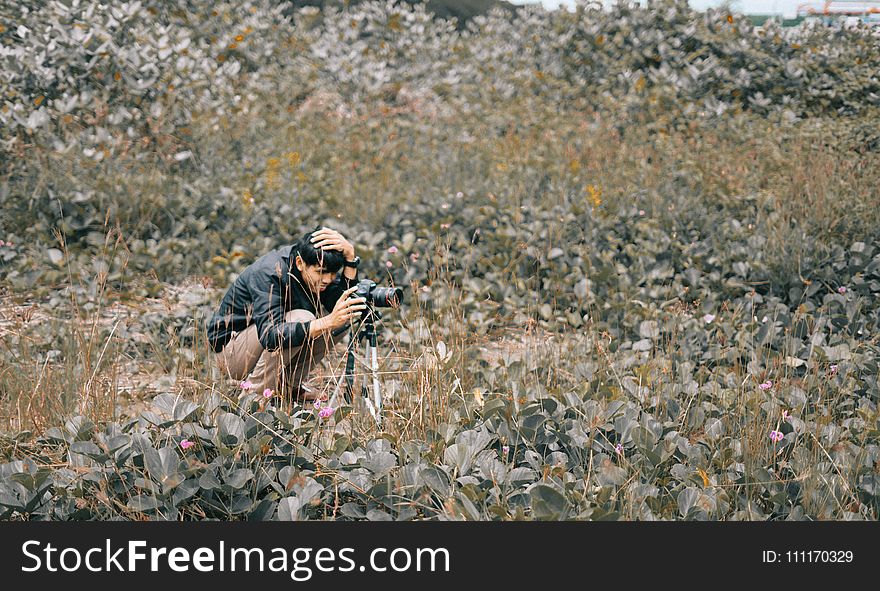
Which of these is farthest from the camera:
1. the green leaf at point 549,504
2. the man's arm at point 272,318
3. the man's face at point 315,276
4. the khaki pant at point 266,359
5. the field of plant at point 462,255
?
the khaki pant at point 266,359

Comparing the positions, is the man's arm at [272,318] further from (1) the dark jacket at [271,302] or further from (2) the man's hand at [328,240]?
(2) the man's hand at [328,240]

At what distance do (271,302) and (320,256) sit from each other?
0.37 m

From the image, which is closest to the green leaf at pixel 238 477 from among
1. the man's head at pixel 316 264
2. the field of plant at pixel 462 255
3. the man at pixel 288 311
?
the field of plant at pixel 462 255

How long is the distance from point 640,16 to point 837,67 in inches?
98.4

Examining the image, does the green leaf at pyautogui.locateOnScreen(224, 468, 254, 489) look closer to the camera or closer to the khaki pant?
the camera

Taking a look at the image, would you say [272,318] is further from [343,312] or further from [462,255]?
[462,255]

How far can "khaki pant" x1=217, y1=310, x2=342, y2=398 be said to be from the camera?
3.97 m

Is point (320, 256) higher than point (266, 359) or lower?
higher

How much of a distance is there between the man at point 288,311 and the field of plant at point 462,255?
18 cm

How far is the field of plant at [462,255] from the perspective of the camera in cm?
281

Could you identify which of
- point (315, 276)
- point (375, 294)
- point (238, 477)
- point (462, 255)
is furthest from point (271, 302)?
point (462, 255)

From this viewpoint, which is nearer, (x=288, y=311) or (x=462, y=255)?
(x=288, y=311)

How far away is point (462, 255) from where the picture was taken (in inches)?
238

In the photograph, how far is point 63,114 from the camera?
7094 millimetres
